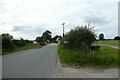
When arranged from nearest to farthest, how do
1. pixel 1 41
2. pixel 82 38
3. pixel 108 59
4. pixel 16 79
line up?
pixel 16 79 < pixel 108 59 < pixel 82 38 < pixel 1 41

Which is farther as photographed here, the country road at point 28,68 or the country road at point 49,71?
the country road at point 28,68

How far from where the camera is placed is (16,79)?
925cm

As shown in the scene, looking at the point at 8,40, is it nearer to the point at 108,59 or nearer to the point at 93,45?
the point at 93,45

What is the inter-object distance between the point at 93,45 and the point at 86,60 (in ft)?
30.5

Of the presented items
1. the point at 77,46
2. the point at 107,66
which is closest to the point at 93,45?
the point at 77,46

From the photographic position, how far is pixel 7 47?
32594 mm

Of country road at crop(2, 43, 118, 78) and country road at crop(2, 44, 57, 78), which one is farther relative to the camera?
country road at crop(2, 44, 57, 78)

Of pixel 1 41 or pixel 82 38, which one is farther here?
pixel 1 41

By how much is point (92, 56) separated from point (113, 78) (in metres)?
5.32

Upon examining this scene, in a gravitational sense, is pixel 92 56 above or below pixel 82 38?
below

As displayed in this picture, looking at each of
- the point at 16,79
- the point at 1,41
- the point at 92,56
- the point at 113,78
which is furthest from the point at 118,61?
the point at 1,41

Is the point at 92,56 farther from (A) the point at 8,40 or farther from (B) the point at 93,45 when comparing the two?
(A) the point at 8,40

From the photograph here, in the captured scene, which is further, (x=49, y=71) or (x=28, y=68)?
(x=28, y=68)

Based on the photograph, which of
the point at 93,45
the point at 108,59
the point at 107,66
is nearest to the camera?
the point at 107,66
